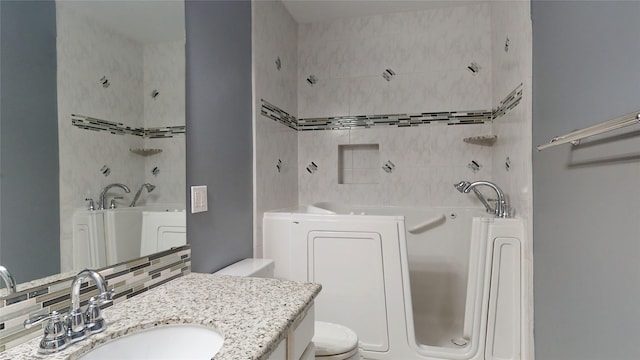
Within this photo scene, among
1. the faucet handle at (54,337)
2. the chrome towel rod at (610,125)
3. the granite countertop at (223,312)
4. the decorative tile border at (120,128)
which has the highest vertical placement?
the decorative tile border at (120,128)

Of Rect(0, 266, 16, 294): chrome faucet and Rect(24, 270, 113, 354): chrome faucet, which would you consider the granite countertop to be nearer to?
Rect(24, 270, 113, 354): chrome faucet

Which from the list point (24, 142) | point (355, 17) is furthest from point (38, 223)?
point (355, 17)

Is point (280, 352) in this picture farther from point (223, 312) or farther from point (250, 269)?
point (250, 269)

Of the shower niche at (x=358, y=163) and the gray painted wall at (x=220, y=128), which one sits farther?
the shower niche at (x=358, y=163)

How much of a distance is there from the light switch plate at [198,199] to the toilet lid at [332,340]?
73cm

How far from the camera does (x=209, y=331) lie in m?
0.82

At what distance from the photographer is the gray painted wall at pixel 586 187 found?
33.7 inches

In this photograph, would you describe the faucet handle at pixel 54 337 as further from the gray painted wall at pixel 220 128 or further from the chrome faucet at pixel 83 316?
the gray painted wall at pixel 220 128

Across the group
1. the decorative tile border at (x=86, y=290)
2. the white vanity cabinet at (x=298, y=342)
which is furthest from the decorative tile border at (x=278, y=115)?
the white vanity cabinet at (x=298, y=342)

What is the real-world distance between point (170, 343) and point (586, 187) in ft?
4.30

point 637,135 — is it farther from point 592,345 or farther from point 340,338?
point 340,338

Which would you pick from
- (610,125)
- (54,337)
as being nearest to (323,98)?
(610,125)

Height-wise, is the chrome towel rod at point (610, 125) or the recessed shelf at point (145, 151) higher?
the chrome towel rod at point (610, 125)

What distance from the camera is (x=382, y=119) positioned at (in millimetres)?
2713
